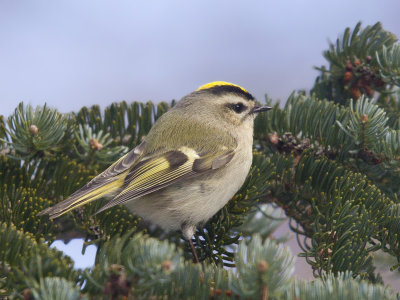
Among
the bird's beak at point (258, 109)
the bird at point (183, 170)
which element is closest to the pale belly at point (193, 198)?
the bird at point (183, 170)

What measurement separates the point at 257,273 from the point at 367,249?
1.68 feet

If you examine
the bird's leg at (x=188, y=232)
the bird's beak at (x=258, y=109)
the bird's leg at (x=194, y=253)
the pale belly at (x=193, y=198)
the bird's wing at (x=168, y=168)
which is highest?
the bird's beak at (x=258, y=109)

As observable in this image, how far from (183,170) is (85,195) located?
1.14ft

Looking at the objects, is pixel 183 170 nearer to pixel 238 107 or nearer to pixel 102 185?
pixel 102 185

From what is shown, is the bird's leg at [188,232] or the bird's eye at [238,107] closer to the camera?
the bird's leg at [188,232]

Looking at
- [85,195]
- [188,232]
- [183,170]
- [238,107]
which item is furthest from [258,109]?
[85,195]

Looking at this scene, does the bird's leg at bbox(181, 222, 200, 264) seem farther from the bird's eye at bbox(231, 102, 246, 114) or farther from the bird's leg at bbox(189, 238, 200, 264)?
the bird's eye at bbox(231, 102, 246, 114)

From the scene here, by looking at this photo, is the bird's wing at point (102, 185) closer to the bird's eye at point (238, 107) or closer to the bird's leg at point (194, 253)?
the bird's leg at point (194, 253)

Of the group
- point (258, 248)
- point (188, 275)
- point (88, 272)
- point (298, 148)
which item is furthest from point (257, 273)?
point (298, 148)

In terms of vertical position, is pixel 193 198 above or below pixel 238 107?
below

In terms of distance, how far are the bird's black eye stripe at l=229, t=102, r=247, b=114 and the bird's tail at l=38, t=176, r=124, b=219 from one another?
19.8 inches

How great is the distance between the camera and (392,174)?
123 centimetres

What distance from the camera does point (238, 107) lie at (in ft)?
5.36

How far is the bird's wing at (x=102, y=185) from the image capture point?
1036mm
